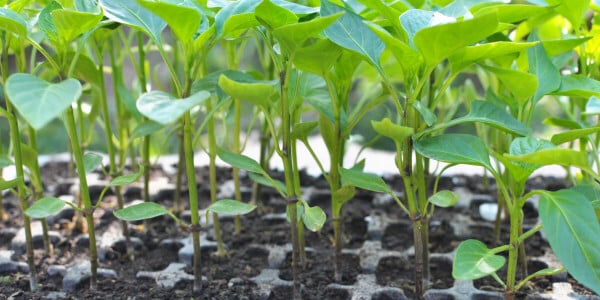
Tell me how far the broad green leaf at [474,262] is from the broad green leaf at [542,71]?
18 cm

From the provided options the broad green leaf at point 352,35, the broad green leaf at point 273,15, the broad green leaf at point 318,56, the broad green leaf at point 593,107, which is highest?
the broad green leaf at point 273,15

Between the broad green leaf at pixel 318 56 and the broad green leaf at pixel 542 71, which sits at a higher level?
the broad green leaf at pixel 318 56

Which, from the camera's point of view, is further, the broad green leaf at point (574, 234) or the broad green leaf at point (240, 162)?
the broad green leaf at point (240, 162)

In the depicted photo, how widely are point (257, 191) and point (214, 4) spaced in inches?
18.3

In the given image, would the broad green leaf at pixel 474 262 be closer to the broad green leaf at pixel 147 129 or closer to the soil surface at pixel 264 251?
the soil surface at pixel 264 251

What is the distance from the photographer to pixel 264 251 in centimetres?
87

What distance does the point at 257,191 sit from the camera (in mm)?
1027

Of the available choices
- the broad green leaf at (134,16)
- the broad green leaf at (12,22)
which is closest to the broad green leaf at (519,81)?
the broad green leaf at (134,16)

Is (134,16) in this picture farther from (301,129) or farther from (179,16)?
(301,129)

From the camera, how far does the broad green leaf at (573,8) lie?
71 cm

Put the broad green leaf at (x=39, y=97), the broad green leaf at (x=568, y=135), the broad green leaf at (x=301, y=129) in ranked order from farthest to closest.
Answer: the broad green leaf at (x=301, y=129) < the broad green leaf at (x=568, y=135) < the broad green leaf at (x=39, y=97)

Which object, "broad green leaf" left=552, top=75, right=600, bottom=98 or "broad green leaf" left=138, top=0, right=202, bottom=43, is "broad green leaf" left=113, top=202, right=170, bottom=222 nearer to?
"broad green leaf" left=138, top=0, right=202, bottom=43

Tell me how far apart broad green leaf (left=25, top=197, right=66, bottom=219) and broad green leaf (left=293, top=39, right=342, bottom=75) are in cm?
28

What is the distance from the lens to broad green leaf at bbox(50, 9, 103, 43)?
0.57 meters
